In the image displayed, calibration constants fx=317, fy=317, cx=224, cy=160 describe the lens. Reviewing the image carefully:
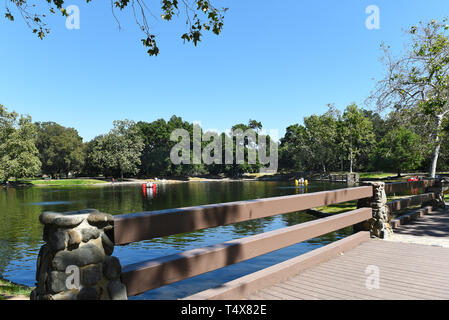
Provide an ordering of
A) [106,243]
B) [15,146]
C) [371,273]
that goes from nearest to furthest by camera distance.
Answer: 1. [106,243]
2. [371,273]
3. [15,146]

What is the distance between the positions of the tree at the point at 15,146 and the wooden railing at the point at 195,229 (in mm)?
62788

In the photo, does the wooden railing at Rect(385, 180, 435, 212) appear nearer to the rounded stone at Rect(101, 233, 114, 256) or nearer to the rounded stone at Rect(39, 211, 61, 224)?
the rounded stone at Rect(101, 233, 114, 256)

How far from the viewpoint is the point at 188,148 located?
8669 centimetres

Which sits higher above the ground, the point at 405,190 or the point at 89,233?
the point at 89,233

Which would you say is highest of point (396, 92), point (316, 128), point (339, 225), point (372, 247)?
point (316, 128)

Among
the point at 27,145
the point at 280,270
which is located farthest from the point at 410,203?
the point at 27,145

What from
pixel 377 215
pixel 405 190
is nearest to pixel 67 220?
pixel 377 215

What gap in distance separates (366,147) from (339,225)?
7260 cm

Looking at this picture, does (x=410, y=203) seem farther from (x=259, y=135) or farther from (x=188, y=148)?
(x=259, y=135)

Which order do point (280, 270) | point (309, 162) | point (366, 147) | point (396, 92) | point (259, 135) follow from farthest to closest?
point (259, 135) → point (309, 162) → point (366, 147) → point (396, 92) → point (280, 270)

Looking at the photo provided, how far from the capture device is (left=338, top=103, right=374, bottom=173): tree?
2559 inches

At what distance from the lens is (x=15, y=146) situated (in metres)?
58.4

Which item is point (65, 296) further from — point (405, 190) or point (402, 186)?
point (405, 190)

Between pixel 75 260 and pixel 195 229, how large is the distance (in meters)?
1.16
